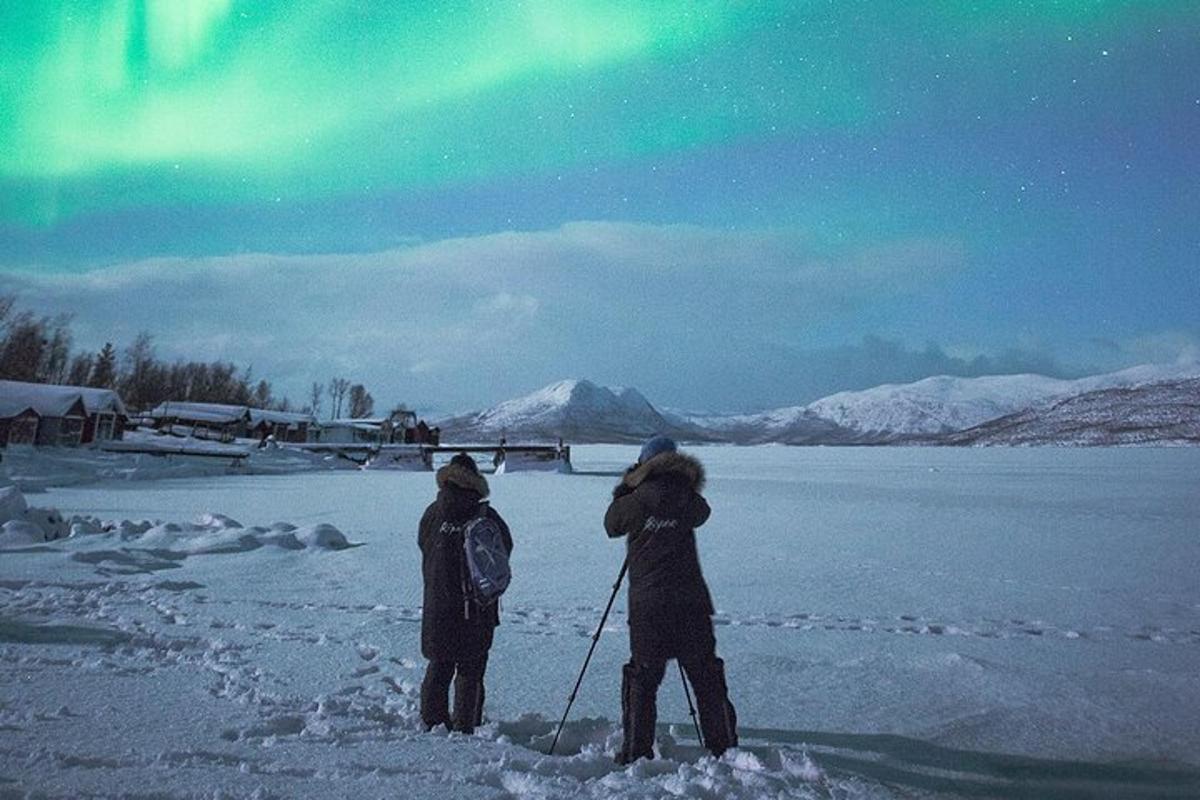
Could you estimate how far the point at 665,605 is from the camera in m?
4.24

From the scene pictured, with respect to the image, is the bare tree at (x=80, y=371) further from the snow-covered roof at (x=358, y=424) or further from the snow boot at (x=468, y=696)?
the snow boot at (x=468, y=696)

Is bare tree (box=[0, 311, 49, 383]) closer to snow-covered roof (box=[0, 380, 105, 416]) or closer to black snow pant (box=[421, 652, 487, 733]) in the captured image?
snow-covered roof (box=[0, 380, 105, 416])

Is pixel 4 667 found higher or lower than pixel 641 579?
lower

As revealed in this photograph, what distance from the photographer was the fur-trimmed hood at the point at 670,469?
429 cm

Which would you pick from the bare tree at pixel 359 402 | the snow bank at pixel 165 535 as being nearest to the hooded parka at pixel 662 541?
the snow bank at pixel 165 535

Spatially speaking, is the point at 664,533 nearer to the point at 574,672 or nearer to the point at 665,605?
the point at 665,605

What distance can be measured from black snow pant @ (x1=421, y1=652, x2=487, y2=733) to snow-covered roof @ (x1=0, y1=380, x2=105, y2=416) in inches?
1897

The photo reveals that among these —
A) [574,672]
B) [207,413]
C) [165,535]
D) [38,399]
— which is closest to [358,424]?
[207,413]

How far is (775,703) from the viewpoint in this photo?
221 inches

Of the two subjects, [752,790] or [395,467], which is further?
[395,467]

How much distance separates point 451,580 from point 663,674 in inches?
56.6

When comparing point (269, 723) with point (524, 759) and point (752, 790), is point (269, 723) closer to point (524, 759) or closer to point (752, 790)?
point (524, 759)

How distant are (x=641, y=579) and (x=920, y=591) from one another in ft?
23.2

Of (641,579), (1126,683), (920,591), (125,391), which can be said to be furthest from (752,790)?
(125,391)
